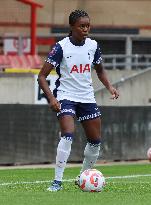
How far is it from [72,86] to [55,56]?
0.43 m

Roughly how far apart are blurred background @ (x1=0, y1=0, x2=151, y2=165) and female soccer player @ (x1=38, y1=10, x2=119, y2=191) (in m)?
7.30

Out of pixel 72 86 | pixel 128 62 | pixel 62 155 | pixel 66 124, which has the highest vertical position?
pixel 72 86

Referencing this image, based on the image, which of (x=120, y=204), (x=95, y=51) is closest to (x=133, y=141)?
(x=95, y=51)

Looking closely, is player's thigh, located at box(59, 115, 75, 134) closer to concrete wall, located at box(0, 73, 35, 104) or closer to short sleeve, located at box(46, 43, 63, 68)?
short sleeve, located at box(46, 43, 63, 68)

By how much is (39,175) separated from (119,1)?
2218 cm

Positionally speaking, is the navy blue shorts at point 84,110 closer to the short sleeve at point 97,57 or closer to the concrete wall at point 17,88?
the short sleeve at point 97,57

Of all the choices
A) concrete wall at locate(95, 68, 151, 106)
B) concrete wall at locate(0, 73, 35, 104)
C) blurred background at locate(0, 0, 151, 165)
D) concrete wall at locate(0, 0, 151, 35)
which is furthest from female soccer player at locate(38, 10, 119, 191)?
concrete wall at locate(0, 0, 151, 35)

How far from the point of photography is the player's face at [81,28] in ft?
40.1

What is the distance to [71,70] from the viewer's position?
1240 cm

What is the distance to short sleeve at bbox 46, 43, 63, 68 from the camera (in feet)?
40.2

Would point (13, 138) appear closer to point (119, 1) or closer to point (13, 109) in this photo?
point (13, 109)

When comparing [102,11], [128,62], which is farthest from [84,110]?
[102,11]

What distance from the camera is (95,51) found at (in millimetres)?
12688

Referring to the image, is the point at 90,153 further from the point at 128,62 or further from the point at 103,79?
the point at 128,62
